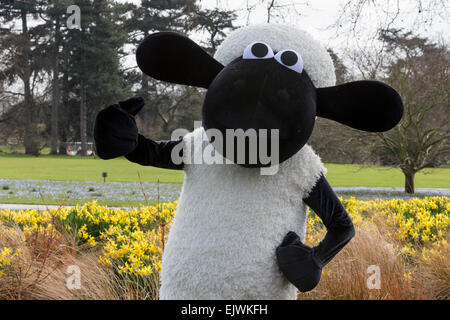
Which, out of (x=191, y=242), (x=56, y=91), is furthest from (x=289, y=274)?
(x=56, y=91)

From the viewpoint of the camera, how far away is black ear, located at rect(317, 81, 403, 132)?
4.69 ft

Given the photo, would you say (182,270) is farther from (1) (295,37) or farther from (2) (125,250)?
(2) (125,250)

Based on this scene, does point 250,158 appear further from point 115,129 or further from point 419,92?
point 419,92

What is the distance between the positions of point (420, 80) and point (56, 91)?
22.7 meters

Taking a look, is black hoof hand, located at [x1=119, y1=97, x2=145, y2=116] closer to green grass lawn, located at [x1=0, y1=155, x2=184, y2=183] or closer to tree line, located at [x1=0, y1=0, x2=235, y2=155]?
green grass lawn, located at [x1=0, y1=155, x2=184, y2=183]

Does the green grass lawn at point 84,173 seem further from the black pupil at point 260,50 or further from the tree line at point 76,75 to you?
the black pupil at point 260,50

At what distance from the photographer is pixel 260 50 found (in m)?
1.38

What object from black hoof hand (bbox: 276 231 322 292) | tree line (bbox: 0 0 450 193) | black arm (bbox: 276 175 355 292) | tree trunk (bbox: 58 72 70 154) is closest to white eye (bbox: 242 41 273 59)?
black arm (bbox: 276 175 355 292)

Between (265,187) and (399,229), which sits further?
(399,229)

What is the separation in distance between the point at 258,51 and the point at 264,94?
0.65 ft

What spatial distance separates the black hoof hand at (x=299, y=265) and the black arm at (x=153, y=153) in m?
0.54

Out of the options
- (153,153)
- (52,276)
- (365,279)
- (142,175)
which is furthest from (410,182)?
(153,153)

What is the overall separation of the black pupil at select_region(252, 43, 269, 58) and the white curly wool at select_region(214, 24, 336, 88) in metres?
0.10

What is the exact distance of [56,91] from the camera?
1029 inches
